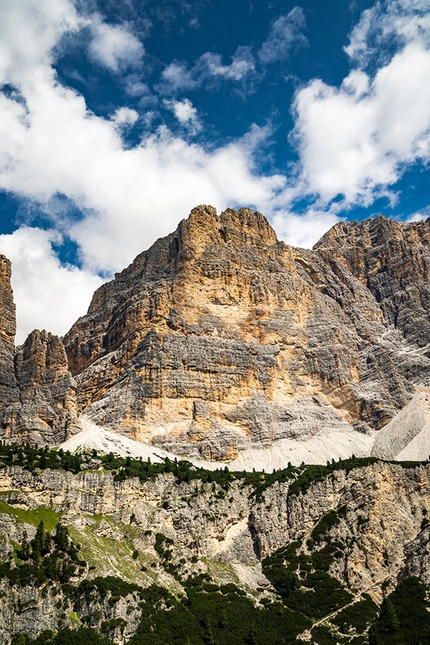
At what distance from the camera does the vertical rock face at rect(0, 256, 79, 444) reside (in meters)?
146

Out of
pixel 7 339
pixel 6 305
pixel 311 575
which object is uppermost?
pixel 6 305

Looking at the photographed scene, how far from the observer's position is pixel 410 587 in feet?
324

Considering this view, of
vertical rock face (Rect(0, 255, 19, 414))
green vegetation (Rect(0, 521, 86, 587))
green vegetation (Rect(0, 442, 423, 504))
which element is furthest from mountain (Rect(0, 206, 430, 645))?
green vegetation (Rect(0, 442, 423, 504))

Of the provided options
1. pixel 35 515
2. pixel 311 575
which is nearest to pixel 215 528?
pixel 311 575

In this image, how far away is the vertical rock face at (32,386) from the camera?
145562 mm

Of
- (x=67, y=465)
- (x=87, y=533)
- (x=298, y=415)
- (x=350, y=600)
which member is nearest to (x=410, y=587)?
(x=350, y=600)

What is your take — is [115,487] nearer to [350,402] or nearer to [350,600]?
[350,600]

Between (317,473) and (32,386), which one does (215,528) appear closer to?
(317,473)

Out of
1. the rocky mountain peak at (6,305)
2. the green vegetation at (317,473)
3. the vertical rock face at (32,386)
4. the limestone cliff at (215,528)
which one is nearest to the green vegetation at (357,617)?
the limestone cliff at (215,528)

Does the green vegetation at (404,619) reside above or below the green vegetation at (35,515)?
below

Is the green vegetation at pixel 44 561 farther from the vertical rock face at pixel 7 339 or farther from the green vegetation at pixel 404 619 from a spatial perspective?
the vertical rock face at pixel 7 339

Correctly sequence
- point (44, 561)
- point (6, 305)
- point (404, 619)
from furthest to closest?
point (6, 305) → point (404, 619) → point (44, 561)

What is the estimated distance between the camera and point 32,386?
15600 cm

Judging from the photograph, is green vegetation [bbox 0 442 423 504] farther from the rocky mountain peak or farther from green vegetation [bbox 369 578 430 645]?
the rocky mountain peak
